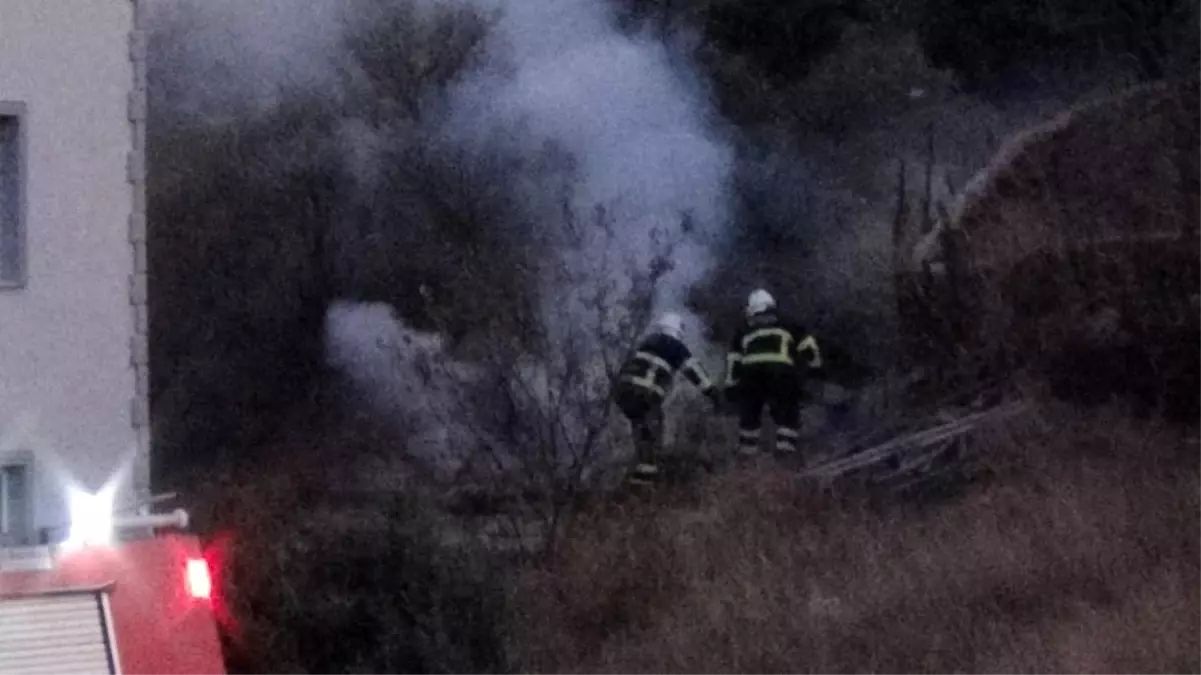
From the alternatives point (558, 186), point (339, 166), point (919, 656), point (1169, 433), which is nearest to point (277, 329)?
point (339, 166)

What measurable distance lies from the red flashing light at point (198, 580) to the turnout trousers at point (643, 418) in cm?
556

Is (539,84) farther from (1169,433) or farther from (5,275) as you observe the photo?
(1169,433)

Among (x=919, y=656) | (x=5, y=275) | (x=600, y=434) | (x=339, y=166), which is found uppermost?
(x=339, y=166)

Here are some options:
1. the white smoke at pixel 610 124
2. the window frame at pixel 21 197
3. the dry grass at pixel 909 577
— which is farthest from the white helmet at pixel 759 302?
the window frame at pixel 21 197

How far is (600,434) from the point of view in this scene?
32.7 ft

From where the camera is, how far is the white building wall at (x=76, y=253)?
28.3 ft

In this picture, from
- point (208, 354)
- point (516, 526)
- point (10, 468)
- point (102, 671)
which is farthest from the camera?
point (208, 354)

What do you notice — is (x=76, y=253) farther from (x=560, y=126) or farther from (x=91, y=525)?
(x=91, y=525)

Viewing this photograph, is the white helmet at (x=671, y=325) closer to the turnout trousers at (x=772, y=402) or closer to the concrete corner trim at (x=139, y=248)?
the turnout trousers at (x=772, y=402)

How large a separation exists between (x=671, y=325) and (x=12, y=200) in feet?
13.0

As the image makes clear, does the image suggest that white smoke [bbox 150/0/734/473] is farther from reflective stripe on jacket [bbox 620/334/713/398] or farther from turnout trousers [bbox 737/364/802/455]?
turnout trousers [bbox 737/364/802/455]

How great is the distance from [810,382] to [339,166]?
3360 mm

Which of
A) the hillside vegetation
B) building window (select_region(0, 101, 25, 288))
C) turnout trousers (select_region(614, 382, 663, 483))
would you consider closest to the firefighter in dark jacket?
the hillside vegetation

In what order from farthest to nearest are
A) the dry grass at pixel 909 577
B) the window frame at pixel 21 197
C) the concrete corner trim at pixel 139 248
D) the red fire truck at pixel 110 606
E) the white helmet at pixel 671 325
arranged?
the white helmet at pixel 671 325
the concrete corner trim at pixel 139 248
the window frame at pixel 21 197
the dry grass at pixel 909 577
the red fire truck at pixel 110 606
